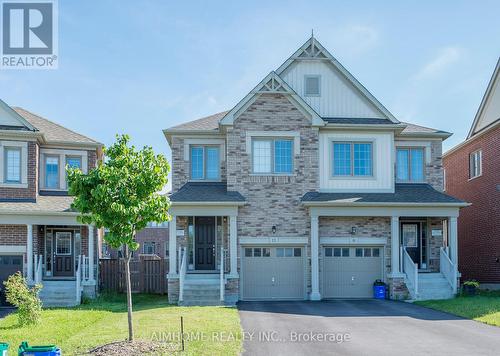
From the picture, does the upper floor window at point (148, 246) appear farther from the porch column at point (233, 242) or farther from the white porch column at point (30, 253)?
the porch column at point (233, 242)

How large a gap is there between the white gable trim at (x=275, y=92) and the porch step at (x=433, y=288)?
7.21 m

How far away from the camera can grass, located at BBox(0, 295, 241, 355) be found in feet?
41.7

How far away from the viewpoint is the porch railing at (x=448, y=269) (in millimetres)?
22141

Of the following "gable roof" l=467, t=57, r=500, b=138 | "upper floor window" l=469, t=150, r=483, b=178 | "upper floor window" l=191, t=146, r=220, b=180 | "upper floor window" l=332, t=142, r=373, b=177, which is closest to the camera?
"upper floor window" l=332, t=142, r=373, b=177

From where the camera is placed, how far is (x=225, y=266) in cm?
2250

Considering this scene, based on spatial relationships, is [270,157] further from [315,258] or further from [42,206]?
[42,206]

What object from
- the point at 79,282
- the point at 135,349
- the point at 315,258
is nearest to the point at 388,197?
the point at 315,258

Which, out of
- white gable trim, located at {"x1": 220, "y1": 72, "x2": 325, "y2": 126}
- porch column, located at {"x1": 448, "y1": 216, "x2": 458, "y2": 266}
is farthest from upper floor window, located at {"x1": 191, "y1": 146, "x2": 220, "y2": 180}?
porch column, located at {"x1": 448, "y1": 216, "x2": 458, "y2": 266}

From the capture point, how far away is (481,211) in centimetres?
2619

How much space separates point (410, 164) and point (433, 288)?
214 inches

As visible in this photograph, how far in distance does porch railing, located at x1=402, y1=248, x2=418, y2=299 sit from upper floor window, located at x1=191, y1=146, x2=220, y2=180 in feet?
26.8

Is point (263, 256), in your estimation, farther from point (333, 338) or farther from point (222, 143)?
point (333, 338)

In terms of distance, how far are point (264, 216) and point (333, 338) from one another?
30.2 ft

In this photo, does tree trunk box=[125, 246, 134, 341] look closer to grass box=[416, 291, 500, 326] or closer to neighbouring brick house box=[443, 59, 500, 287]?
grass box=[416, 291, 500, 326]
